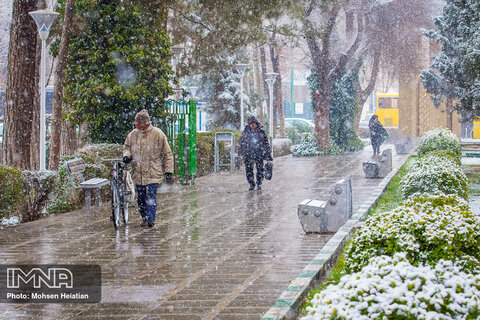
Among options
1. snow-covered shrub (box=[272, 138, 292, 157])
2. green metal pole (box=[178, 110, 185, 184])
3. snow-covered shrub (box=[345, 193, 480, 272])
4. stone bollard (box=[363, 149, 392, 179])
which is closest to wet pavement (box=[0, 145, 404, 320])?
snow-covered shrub (box=[345, 193, 480, 272])

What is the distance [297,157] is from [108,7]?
17222 mm

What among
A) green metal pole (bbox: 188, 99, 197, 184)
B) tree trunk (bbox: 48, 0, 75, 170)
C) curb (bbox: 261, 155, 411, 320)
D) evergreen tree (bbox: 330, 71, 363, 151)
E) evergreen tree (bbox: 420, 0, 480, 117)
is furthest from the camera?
evergreen tree (bbox: 330, 71, 363, 151)

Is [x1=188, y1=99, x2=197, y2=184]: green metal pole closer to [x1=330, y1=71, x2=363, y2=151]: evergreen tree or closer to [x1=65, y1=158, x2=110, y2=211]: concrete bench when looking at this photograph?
[x1=65, y1=158, x2=110, y2=211]: concrete bench

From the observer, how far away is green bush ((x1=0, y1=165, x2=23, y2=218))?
34.2ft

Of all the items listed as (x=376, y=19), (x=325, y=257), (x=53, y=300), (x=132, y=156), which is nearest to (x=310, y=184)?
(x=132, y=156)

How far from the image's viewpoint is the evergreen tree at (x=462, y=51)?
17312 mm

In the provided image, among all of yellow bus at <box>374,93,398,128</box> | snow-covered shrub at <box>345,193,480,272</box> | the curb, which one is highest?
yellow bus at <box>374,93,398,128</box>

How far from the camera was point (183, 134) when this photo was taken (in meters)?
17.6

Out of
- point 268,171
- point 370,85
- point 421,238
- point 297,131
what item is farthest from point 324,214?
point 297,131

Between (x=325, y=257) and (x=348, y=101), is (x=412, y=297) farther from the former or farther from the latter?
(x=348, y=101)

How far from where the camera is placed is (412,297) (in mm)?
3262

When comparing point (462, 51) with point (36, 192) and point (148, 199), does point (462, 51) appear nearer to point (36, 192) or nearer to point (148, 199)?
Result: point (148, 199)

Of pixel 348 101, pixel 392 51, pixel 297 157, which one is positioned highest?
pixel 392 51

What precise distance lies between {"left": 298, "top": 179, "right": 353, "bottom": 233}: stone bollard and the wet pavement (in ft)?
0.64
